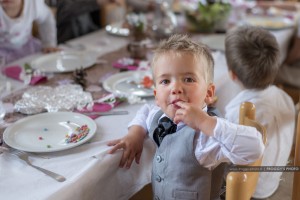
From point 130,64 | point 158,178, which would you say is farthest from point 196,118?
point 130,64

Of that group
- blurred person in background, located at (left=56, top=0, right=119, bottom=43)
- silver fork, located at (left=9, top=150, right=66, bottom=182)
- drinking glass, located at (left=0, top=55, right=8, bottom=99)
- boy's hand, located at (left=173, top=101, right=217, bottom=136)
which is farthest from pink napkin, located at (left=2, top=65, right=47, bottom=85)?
blurred person in background, located at (left=56, top=0, right=119, bottom=43)

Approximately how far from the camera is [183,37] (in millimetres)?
1020

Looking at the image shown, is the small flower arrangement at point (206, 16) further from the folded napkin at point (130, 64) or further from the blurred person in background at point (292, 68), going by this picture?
the folded napkin at point (130, 64)

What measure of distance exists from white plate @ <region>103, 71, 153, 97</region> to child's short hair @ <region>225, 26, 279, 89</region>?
13.1 inches

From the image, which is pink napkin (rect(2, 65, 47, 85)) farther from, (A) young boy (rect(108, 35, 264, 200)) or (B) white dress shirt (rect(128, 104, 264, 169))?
(B) white dress shirt (rect(128, 104, 264, 169))

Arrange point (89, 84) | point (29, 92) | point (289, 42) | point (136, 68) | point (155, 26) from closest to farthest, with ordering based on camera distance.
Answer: point (29, 92), point (89, 84), point (136, 68), point (155, 26), point (289, 42)

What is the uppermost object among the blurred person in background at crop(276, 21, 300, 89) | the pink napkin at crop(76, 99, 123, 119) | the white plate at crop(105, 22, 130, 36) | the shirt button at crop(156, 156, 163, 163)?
the white plate at crop(105, 22, 130, 36)

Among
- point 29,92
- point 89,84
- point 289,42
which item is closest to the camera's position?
point 29,92

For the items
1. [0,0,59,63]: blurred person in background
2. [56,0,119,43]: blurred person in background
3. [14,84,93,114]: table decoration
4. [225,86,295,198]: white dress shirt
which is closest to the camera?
[14,84,93,114]: table decoration

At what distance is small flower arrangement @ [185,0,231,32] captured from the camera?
211cm

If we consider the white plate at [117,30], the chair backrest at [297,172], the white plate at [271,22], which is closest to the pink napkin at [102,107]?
the chair backrest at [297,172]

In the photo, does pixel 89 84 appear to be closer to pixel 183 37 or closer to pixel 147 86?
pixel 147 86

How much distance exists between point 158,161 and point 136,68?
0.63 meters

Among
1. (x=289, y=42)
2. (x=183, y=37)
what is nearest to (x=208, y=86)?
(x=183, y=37)
